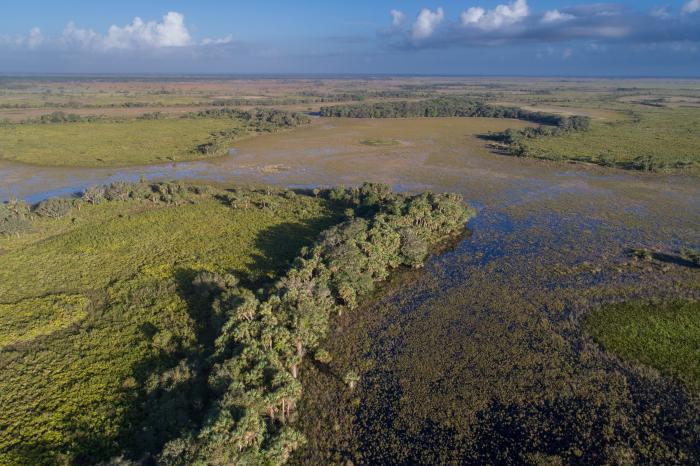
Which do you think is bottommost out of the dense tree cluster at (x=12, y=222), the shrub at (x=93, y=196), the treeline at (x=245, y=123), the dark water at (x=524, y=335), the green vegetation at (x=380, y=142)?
the dark water at (x=524, y=335)

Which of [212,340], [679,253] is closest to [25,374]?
[212,340]

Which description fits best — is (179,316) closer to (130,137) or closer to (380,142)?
(380,142)

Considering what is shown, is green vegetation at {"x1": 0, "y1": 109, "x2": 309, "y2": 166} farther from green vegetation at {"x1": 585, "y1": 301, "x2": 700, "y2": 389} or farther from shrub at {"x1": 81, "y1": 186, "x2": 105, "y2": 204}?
green vegetation at {"x1": 585, "y1": 301, "x2": 700, "y2": 389}

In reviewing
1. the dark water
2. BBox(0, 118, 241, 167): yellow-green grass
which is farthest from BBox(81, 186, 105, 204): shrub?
BBox(0, 118, 241, 167): yellow-green grass

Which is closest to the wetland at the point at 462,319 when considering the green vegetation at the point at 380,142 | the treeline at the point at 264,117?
the green vegetation at the point at 380,142

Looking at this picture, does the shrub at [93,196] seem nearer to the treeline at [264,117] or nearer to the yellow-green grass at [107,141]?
the yellow-green grass at [107,141]

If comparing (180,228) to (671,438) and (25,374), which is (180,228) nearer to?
(25,374)
